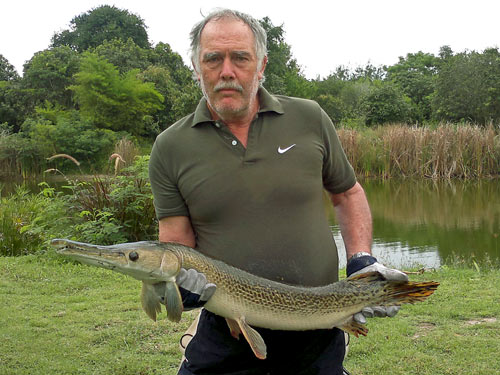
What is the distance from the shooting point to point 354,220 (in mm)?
2861

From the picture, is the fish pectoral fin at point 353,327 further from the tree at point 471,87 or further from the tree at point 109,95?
the tree at point 109,95

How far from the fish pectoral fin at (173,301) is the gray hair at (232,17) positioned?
3.72 feet

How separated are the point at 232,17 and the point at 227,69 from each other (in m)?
0.28

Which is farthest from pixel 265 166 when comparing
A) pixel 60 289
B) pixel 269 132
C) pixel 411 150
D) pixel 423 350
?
pixel 411 150

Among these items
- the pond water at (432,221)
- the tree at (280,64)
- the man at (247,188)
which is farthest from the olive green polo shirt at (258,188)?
the tree at (280,64)

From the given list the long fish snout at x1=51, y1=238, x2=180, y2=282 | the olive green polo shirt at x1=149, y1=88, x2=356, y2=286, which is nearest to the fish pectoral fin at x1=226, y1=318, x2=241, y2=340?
the olive green polo shirt at x1=149, y1=88, x2=356, y2=286

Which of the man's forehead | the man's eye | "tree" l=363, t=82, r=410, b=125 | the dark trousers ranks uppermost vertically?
"tree" l=363, t=82, r=410, b=125

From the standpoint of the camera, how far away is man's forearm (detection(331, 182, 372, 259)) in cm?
284

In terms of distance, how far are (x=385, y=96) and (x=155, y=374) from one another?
32683mm

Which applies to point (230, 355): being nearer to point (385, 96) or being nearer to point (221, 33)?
point (221, 33)

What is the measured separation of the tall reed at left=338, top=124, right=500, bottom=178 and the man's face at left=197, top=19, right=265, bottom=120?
63.4 ft

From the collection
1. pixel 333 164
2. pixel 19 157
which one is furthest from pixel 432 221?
pixel 19 157

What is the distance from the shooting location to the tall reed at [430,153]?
67.4ft

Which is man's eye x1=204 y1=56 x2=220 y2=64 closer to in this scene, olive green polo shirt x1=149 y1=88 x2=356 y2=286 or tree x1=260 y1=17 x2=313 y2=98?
olive green polo shirt x1=149 y1=88 x2=356 y2=286
